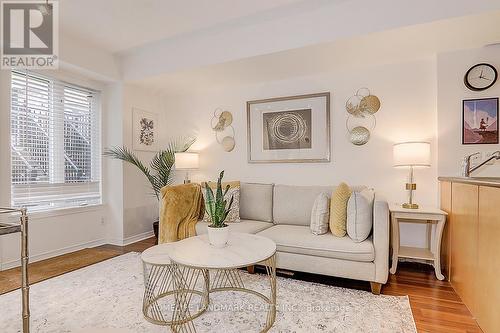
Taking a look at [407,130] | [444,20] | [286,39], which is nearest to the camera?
[444,20]

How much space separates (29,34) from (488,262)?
4402 mm

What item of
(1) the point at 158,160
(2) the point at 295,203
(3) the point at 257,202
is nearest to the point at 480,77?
(2) the point at 295,203

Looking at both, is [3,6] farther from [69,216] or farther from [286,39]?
[286,39]

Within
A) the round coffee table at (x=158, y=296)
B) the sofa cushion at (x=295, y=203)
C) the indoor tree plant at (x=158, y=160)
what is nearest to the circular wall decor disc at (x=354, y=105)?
the sofa cushion at (x=295, y=203)

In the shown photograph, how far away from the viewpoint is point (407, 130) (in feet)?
10.2

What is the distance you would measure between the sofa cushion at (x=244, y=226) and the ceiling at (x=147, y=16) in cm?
216

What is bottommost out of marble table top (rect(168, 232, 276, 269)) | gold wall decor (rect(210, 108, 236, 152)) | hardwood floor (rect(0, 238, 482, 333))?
hardwood floor (rect(0, 238, 482, 333))

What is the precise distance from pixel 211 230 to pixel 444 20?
97.1 inches

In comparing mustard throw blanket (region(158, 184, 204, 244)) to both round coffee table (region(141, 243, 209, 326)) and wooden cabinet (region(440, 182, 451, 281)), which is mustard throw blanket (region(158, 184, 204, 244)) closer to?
round coffee table (region(141, 243, 209, 326))

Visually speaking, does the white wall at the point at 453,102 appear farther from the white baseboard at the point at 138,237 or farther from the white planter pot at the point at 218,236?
the white baseboard at the point at 138,237

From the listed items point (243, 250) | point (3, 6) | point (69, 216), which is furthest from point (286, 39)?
point (69, 216)

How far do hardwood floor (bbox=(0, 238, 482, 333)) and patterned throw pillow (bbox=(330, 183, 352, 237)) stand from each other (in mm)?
→ 473

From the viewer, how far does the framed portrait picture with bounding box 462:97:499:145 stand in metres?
2.72

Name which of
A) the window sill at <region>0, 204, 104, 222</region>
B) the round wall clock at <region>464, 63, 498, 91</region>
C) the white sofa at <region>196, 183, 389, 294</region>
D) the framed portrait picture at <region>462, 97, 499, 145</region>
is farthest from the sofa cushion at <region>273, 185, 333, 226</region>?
the window sill at <region>0, 204, 104, 222</region>
